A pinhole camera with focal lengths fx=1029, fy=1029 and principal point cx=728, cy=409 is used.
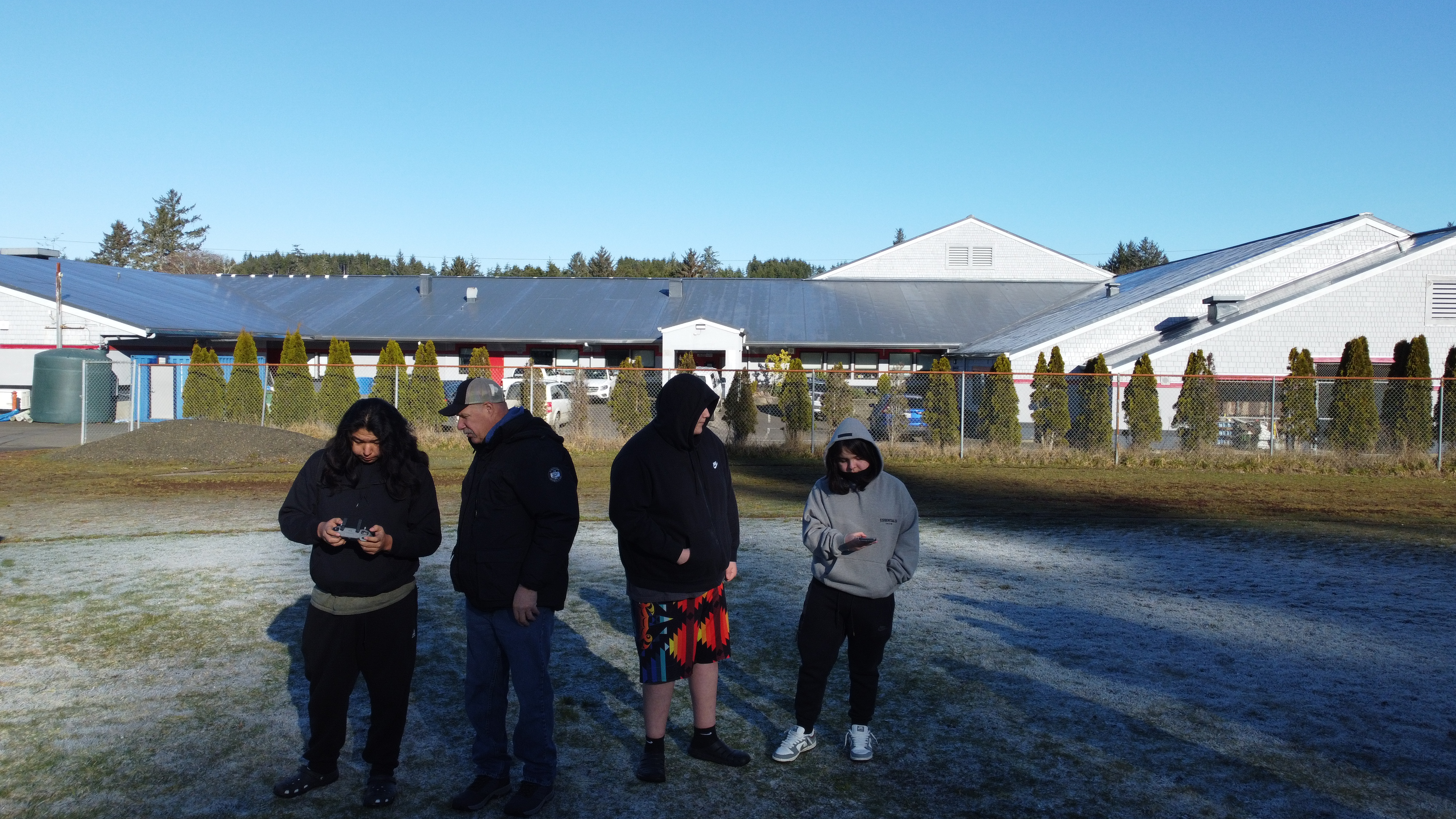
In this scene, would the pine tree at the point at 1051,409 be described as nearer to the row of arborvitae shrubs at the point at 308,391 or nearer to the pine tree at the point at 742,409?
the pine tree at the point at 742,409

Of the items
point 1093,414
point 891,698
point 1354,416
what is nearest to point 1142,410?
point 1093,414

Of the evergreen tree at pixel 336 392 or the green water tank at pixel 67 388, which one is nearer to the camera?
the evergreen tree at pixel 336 392

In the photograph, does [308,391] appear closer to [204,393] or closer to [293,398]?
[293,398]

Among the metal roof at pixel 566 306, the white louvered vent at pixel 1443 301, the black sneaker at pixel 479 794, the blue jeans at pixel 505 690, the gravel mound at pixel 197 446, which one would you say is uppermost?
the metal roof at pixel 566 306

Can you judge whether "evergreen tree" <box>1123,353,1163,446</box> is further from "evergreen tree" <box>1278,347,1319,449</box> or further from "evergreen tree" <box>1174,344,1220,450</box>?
"evergreen tree" <box>1278,347,1319,449</box>

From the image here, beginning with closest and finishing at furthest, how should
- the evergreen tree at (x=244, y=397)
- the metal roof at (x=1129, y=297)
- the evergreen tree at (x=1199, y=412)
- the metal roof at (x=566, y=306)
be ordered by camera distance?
the evergreen tree at (x=1199, y=412) < the evergreen tree at (x=244, y=397) < the metal roof at (x=1129, y=297) < the metal roof at (x=566, y=306)

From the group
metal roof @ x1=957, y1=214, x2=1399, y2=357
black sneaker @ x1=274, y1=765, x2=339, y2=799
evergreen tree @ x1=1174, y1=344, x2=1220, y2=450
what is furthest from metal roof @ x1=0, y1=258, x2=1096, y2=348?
black sneaker @ x1=274, y1=765, x2=339, y2=799

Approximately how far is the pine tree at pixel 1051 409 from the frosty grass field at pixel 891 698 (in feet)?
42.4

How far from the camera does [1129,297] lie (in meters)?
37.8

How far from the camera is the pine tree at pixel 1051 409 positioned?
73.7 feet

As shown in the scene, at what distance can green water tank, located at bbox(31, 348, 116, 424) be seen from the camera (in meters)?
27.9

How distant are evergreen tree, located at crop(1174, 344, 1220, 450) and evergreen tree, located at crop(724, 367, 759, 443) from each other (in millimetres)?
8972

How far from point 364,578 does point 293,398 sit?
22634 millimetres

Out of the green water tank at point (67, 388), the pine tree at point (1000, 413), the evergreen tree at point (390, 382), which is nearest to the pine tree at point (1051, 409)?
the pine tree at point (1000, 413)
